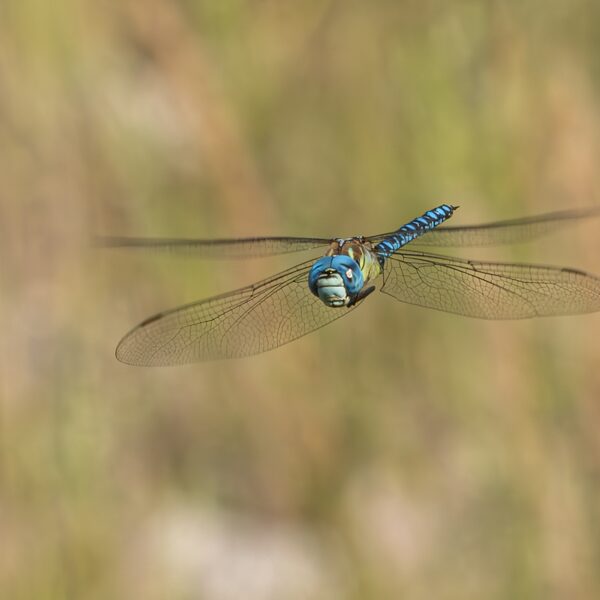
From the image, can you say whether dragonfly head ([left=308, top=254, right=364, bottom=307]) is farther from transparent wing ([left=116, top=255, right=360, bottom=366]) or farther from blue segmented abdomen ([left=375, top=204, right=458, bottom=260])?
blue segmented abdomen ([left=375, top=204, right=458, bottom=260])

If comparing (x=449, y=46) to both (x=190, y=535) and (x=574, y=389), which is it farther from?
(x=190, y=535)

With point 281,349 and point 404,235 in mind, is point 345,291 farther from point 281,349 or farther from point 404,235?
point 281,349

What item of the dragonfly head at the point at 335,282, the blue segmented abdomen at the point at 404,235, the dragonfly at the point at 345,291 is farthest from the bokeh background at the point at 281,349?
the dragonfly head at the point at 335,282

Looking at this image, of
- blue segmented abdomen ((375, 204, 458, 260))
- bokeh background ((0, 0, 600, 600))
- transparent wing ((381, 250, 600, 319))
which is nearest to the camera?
transparent wing ((381, 250, 600, 319))

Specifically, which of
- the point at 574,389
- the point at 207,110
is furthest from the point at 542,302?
the point at 207,110

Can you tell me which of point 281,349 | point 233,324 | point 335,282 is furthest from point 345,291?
point 281,349

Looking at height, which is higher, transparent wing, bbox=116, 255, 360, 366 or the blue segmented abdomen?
the blue segmented abdomen

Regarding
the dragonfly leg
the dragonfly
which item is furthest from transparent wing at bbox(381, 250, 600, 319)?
the dragonfly leg
